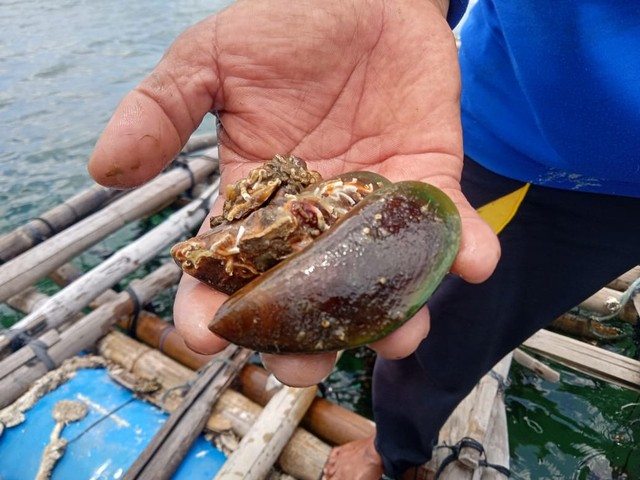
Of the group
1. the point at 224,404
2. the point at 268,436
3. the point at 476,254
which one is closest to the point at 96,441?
the point at 224,404

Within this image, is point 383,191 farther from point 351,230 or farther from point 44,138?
point 44,138

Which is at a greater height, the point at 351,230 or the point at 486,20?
the point at 486,20

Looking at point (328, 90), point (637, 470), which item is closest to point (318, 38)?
point (328, 90)

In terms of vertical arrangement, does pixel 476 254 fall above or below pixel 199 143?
above

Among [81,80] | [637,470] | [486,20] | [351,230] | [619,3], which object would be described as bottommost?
[637,470]

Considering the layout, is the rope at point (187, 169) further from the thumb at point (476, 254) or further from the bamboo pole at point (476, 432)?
the thumb at point (476, 254)

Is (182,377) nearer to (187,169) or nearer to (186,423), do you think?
(186,423)
